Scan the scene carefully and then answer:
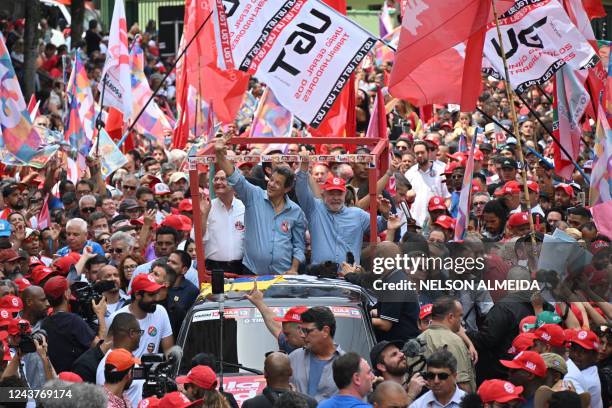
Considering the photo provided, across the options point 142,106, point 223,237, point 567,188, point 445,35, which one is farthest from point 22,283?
point 142,106

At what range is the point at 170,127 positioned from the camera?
2408 centimetres

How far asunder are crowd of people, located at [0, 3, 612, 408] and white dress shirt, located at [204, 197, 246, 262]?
0.01 metres

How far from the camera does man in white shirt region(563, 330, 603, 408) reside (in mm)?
9664

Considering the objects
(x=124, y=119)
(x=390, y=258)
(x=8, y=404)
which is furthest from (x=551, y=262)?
(x=124, y=119)

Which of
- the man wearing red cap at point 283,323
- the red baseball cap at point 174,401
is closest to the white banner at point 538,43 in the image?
the man wearing red cap at point 283,323

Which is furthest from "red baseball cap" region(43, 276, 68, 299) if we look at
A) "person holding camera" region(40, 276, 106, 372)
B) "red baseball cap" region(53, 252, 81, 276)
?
"red baseball cap" region(53, 252, 81, 276)

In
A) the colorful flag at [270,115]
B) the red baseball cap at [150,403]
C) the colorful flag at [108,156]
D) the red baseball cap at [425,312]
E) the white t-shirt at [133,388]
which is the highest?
the colorful flag at [270,115]

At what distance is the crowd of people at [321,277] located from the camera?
29.4 feet

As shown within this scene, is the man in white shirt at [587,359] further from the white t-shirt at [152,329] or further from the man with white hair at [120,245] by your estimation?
the man with white hair at [120,245]

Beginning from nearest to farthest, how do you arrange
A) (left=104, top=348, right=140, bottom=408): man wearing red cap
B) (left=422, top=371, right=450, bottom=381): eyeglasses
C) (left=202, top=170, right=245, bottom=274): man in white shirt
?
1. (left=422, top=371, right=450, bottom=381): eyeglasses
2. (left=104, top=348, right=140, bottom=408): man wearing red cap
3. (left=202, top=170, right=245, bottom=274): man in white shirt

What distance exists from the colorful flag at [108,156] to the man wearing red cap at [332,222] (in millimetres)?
6492

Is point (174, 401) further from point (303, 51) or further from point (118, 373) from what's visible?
point (303, 51)

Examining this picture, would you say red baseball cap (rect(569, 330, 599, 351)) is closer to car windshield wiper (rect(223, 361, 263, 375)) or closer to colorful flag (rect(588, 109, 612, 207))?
car windshield wiper (rect(223, 361, 263, 375))

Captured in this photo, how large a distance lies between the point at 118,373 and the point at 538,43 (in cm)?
654
